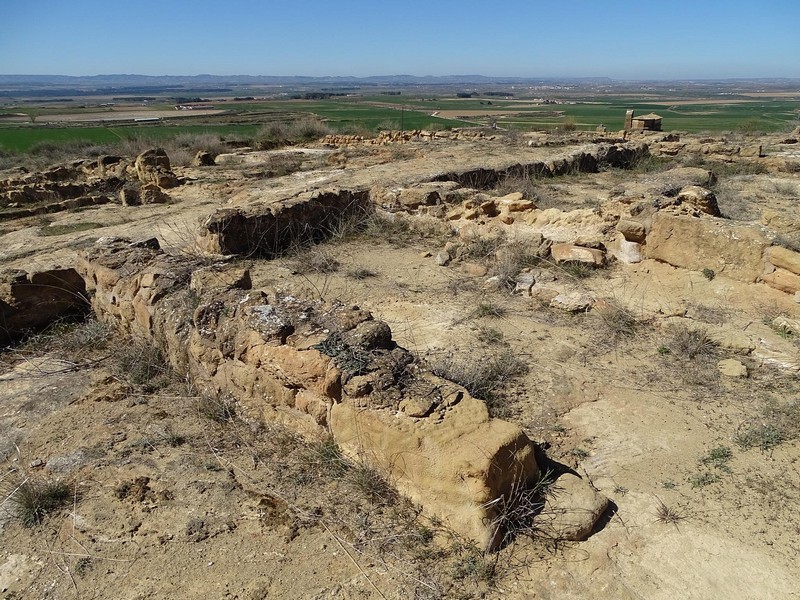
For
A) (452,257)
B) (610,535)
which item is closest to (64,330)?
(452,257)

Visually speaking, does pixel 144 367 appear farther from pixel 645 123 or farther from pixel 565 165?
pixel 645 123

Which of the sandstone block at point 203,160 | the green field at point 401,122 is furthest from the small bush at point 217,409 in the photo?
the green field at point 401,122

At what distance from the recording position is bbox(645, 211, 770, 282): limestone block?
6715 millimetres

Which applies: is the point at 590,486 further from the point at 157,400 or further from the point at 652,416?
the point at 157,400

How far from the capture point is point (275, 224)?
8.98 metres

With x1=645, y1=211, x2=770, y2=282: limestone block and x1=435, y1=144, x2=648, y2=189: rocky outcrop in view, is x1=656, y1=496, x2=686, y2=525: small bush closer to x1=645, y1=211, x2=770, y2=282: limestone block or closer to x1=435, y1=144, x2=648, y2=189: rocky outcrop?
x1=645, y1=211, x2=770, y2=282: limestone block

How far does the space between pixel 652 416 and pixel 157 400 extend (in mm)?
4070

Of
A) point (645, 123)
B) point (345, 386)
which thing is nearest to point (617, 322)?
point (345, 386)

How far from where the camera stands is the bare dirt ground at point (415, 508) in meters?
2.80

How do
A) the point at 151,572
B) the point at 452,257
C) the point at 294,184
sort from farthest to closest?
the point at 294,184, the point at 452,257, the point at 151,572

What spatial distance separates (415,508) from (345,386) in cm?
87

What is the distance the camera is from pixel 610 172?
16047 millimetres

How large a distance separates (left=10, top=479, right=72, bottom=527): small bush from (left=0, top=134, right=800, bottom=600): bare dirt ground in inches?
1.7

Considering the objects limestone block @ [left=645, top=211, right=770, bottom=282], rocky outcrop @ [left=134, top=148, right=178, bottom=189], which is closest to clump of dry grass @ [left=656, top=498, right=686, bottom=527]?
limestone block @ [left=645, top=211, right=770, bottom=282]
